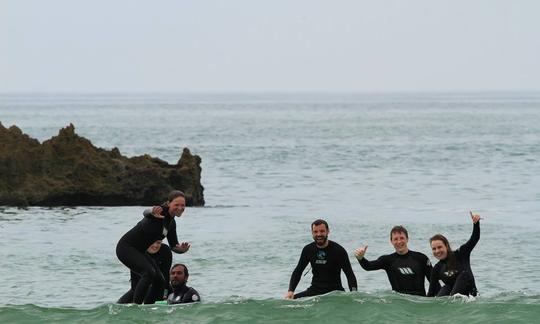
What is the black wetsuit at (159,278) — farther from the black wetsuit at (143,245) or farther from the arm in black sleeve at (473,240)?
the arm in black sleeve at (473,240)

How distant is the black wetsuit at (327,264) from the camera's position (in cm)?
1786

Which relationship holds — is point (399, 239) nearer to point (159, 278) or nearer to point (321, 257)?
point (321, 257)

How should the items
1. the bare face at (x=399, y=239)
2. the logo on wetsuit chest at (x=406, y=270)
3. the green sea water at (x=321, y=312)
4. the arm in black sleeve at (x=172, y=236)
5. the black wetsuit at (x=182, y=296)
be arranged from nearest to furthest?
the bare face at (x=399, y=239), the arm in black sleeve at (x=172, y=236), the logo on wetsuit chest at (x=406, y=270), the green sea water at (x=321, y=312), the black wetsuit at (x=182, y=296)

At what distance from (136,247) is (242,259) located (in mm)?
11372

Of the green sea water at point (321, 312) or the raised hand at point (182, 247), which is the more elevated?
the raised hand at point (182, 247)

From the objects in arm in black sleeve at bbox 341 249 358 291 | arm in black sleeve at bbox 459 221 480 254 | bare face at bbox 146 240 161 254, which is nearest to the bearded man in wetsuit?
bare face at bbox 146 240 161 254

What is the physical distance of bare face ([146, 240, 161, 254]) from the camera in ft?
58.4

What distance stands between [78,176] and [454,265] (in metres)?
22.1

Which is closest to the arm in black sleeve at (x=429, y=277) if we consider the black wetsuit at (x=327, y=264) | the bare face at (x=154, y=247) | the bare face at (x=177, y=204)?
the black wetsuit at (x=327, y=264)

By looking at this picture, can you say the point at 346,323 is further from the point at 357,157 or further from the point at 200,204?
the point at 357,157

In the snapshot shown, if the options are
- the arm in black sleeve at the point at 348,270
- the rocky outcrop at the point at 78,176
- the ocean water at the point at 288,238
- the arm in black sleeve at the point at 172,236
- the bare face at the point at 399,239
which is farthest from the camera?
the rocky outcrop at the point at 78,176

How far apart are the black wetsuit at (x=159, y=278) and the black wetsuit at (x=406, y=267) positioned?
10.4 feet

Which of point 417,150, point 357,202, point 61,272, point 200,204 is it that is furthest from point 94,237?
point 417,150

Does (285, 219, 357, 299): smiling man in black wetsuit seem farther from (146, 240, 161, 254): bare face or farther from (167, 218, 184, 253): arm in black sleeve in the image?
(146, 240, 161, 254): bare face
